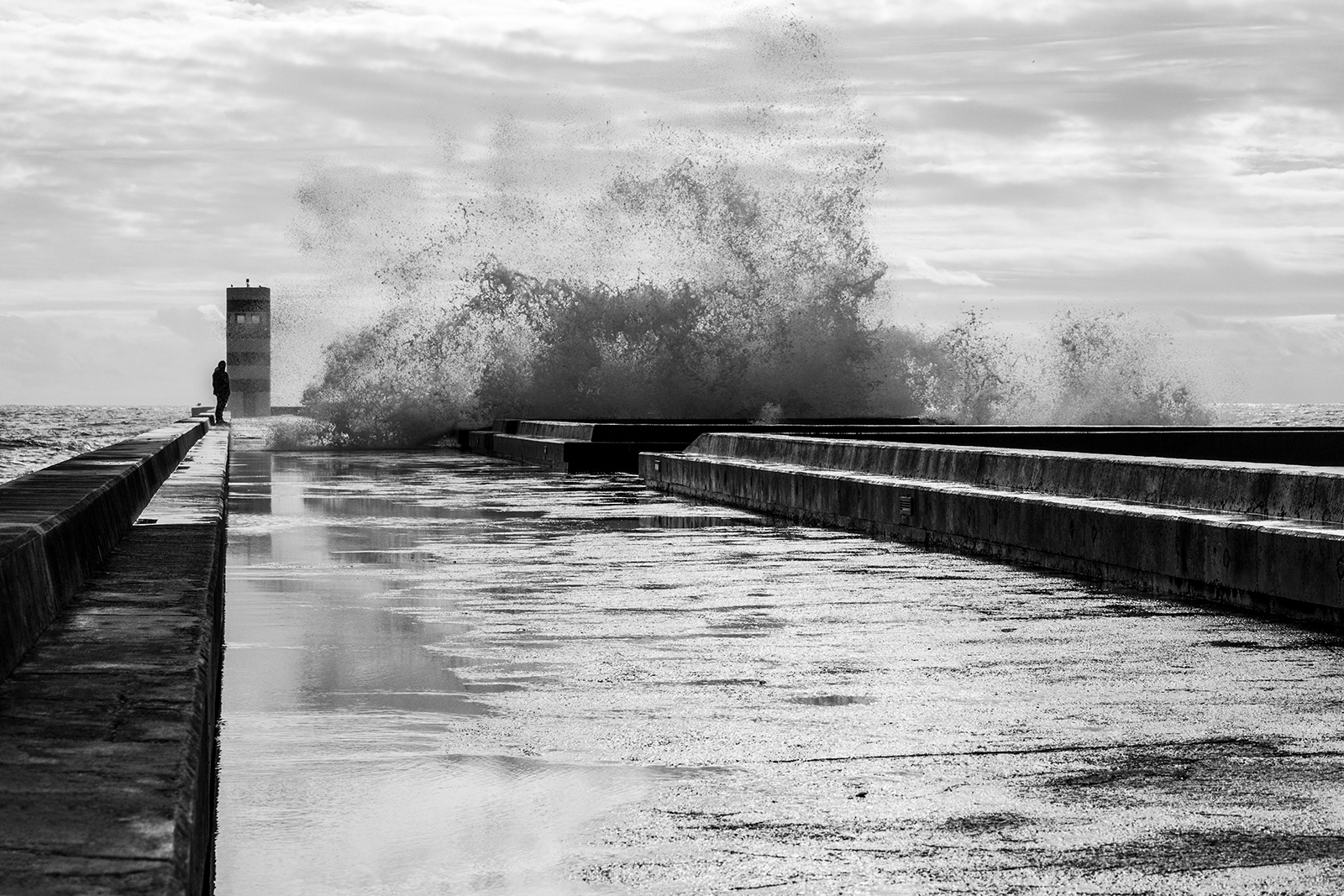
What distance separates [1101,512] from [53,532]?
21.1ft

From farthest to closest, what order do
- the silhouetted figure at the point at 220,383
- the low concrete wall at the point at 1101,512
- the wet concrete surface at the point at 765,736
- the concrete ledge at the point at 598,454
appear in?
the silhouetted figure at the point at 220,383 → the concrete ledge at the point at 598,454 → the low concrete wall at the point at 1101,512 → the wet concrete surface at the point at 765,736

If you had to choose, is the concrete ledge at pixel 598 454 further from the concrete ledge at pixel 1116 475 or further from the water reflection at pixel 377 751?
the water reflection at pixel 377 751

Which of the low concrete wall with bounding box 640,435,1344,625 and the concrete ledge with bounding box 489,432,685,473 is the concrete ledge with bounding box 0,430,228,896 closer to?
the low concrete wall with bounding box 640,435,1344,625

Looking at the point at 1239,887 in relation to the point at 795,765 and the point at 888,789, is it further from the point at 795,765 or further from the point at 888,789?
the point at 795,765

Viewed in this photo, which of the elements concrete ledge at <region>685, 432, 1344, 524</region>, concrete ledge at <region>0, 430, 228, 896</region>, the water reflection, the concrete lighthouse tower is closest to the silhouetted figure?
concrete ledge at <region>685, 432, 1344, 524</region>

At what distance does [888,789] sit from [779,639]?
122 inches

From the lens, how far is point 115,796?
3020 millimetres

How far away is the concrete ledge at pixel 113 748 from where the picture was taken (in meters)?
2.62

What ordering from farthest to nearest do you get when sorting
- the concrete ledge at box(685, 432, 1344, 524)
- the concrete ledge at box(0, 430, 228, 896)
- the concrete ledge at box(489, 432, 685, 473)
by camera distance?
the concrete ledge at box(489, 432, 685, 473), the concrete ledge at box(685, 432, 1344, 524), the concrete ledge at box(0, 430, 228, 896)

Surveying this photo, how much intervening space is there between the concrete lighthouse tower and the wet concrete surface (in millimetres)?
139761

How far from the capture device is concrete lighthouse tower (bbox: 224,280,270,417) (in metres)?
147

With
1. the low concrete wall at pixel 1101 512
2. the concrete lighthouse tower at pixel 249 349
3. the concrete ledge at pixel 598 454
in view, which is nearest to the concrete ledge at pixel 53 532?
the low concrete wall at pixel 1101 512

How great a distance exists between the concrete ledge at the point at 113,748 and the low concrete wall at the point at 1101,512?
5054 mm

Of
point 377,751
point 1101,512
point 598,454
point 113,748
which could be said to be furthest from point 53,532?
point 598,454
